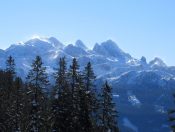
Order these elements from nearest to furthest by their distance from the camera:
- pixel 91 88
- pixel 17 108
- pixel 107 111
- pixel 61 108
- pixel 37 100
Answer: pixel 61 108, pixel 107 111, pixel 37 100, pixel 91 88, pixel 17 108

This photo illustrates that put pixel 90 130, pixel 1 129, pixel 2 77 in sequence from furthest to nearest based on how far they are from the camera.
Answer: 1. pixel 2 77
2. pixel 1 129
3. pixel 90 130

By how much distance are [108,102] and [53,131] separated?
6.69 m

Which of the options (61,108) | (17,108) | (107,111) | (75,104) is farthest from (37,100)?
(107,111)

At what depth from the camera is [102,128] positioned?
191ft

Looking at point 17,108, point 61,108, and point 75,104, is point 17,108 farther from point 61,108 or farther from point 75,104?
point 75,104

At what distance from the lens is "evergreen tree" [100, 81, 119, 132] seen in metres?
57.1

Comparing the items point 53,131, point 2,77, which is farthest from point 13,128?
point 2,77

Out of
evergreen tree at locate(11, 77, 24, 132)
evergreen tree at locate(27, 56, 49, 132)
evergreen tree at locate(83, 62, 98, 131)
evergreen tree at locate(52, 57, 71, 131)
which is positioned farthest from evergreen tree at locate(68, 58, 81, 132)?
evergreen tree at locate(11, 77, 24, 132)

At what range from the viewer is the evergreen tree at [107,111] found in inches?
2249

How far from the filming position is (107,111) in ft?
189

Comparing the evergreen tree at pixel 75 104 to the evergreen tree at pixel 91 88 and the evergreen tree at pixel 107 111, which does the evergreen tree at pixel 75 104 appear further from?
the evergreen tree at pixel 107 111

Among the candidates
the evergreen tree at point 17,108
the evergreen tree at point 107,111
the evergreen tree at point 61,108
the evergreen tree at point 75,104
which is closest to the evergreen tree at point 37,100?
the evergreen tree at point 61,108

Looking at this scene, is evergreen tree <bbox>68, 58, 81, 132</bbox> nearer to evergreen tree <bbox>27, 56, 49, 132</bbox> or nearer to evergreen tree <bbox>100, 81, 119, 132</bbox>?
evergreen tree <bbox>100, 81, 119, 132</bbox>

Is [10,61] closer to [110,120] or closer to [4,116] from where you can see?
[4,116]
